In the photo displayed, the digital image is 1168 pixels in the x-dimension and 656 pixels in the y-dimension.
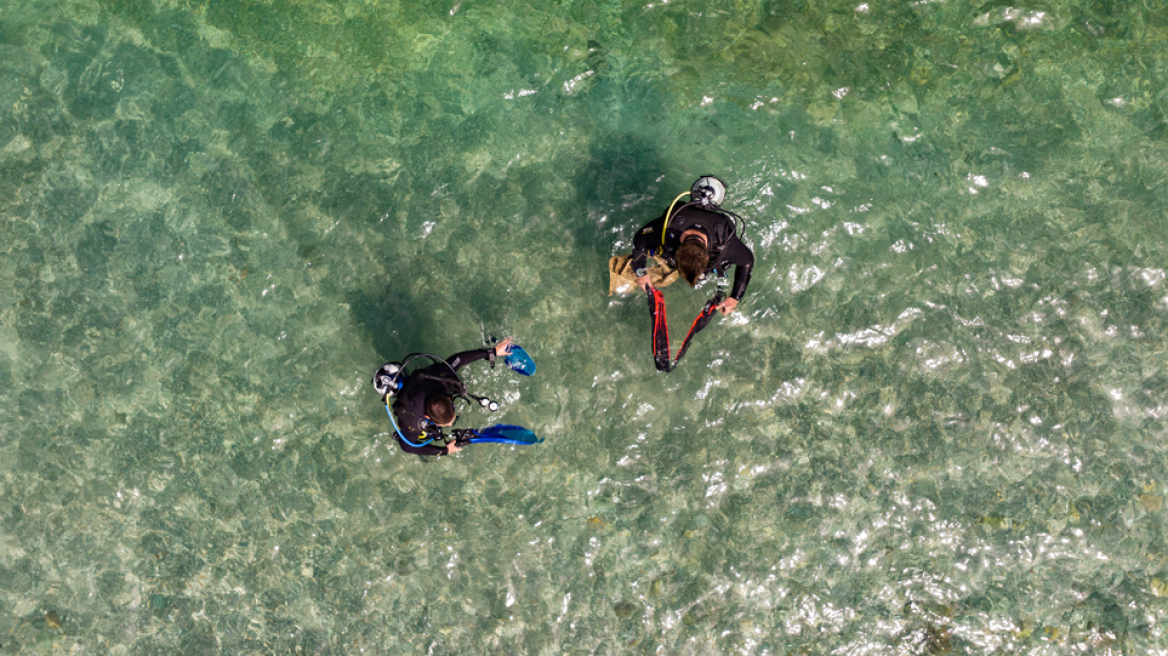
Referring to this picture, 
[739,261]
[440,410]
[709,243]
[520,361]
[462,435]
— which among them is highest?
[709,243]

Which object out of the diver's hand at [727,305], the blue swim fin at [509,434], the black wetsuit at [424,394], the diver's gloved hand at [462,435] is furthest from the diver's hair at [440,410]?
the diver's hand at [727,305]

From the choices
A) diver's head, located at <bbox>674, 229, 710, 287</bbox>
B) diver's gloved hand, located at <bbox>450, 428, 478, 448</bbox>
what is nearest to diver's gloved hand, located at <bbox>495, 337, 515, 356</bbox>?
diver's gloved hand, located at <bbox>450, 428, 478, 448</bbox>

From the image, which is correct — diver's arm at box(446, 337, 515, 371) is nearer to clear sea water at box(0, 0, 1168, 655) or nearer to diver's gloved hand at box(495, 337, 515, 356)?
diver's gloved hand at box(495, 337, 515, 356)

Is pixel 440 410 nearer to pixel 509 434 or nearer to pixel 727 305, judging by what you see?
pixel 509 434

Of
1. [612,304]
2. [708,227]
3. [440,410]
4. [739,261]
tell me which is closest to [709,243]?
[708,227]

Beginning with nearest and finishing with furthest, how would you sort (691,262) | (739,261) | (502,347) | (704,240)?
(691,262), (704,240), (739,261), (502,347)

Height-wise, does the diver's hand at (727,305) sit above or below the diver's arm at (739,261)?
below

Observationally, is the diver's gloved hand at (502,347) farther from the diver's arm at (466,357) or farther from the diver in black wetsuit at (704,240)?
the diver in black wetsuit at (704,240)
